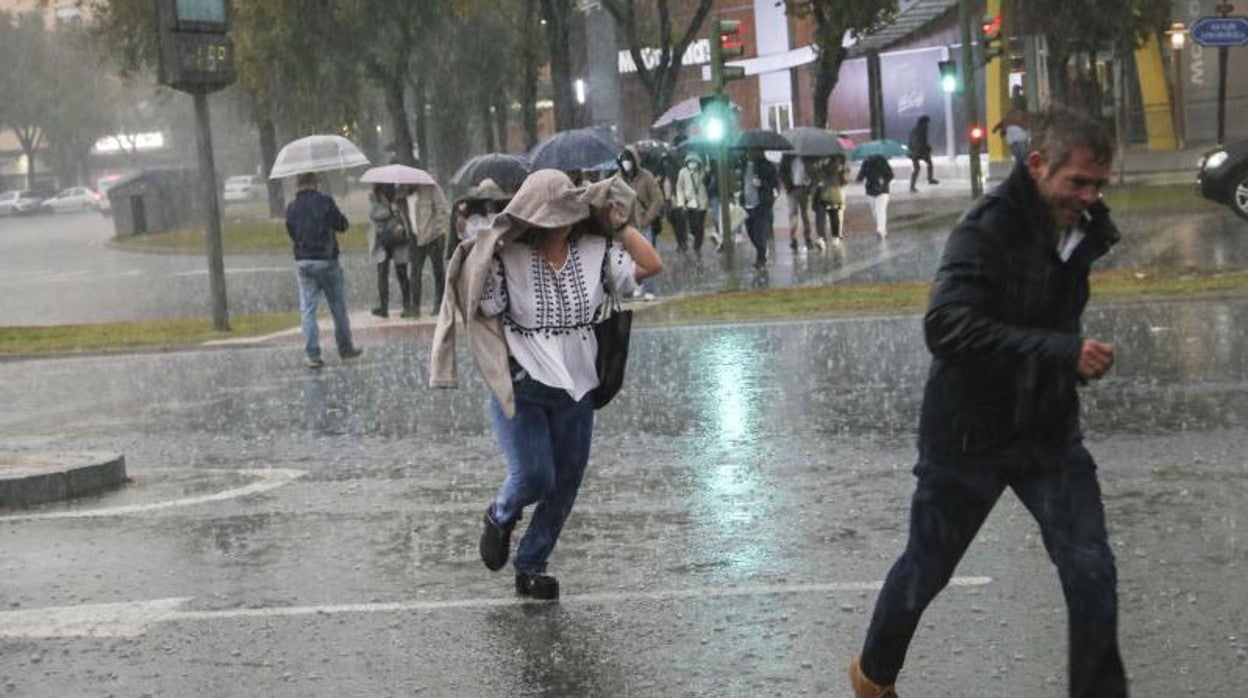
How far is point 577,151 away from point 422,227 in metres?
2.52

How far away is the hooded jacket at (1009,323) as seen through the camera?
542 cm

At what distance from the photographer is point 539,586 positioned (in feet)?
26.4

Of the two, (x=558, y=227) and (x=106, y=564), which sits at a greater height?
(x=558, y=227)

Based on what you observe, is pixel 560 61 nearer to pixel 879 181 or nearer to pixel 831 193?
Answer: pixel 879 181

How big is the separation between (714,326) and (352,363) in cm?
351

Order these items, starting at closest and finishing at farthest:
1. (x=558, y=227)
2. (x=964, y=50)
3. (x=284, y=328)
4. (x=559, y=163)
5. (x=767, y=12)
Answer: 1. (x=558, y=227)
2. (x=284, y=328)
3. (x=559, y=163)
4. (x=964, y=50)
5. (x=767, y=12)

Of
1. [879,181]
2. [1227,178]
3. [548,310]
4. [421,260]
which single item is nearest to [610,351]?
[548,310]

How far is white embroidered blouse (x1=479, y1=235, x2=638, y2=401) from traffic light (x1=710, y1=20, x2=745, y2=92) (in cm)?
1719

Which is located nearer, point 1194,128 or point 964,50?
point 964,50

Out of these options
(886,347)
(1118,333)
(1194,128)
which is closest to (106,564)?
(886,347)

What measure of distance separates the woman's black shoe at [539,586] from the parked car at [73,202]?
10120 cm

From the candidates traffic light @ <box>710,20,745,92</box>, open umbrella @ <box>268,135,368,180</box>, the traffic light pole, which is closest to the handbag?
open umbrella @ <box>268,135,368,180</box>

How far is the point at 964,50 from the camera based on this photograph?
→ 3347 centimetres

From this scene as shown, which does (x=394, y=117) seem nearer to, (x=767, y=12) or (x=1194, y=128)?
(x=1194, y=128)
